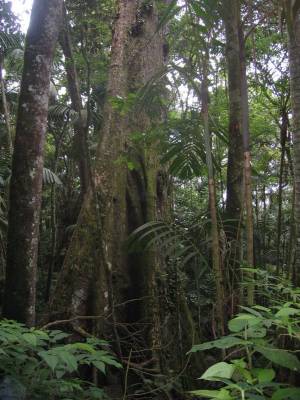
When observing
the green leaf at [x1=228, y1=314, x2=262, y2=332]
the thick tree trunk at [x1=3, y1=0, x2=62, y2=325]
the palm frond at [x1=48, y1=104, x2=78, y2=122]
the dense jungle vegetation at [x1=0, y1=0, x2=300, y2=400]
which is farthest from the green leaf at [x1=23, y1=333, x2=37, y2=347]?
the palm frond at [x1=48, y1=104, x2=78, y2=122]

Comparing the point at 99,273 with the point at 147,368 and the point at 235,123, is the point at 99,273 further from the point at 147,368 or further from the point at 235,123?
the point at 235,123

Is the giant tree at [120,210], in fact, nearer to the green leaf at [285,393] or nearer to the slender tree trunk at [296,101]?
the slender tree trunk at [296,101]

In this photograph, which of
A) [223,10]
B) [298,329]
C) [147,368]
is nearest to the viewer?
[298,329]

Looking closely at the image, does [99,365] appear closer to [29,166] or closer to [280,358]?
[280,358]

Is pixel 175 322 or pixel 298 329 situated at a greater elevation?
pixel 298 329

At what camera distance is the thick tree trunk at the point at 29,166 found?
354cm

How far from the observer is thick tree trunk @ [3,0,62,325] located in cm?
354

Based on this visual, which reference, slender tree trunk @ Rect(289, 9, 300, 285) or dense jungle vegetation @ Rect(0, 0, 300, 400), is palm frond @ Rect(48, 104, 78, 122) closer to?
dense jungle vegetation @ Rect(0, 0, 300, 400)

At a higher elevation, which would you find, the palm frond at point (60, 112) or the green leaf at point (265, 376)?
the palm frond at point (60, 112)

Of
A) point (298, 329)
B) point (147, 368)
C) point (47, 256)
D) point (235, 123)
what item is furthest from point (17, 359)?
point (47, 256)

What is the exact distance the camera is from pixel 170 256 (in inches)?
177

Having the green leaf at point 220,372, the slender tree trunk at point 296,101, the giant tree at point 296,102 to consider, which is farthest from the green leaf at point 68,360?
the slender tree trunk at point 296,101

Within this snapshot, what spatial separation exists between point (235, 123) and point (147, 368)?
2.33 meters

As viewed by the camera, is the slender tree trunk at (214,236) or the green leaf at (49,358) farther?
the slender tree trunk at (214,236)
